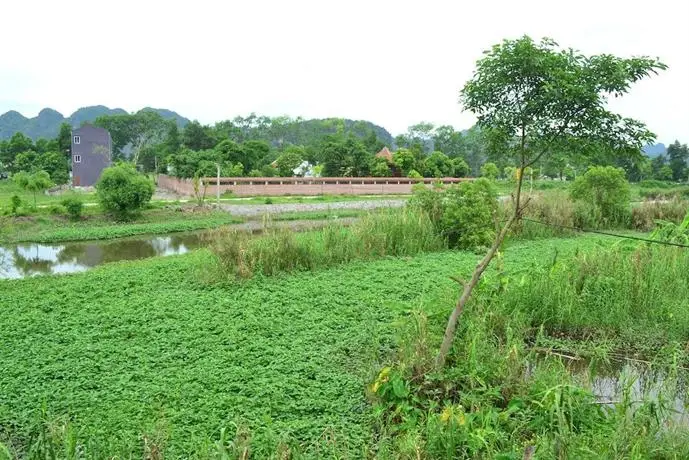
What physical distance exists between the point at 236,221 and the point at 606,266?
13.2 meters

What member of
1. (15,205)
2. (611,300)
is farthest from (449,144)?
(611,300)

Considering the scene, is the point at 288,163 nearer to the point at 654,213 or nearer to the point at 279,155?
the point at 279,155

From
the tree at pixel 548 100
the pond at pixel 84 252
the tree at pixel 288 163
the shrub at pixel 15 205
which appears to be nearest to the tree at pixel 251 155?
the tree at pixel 288 163

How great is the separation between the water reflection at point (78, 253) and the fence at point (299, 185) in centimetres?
919

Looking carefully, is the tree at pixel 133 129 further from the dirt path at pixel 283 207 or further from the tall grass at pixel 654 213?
the tall grass at pixel 654 213

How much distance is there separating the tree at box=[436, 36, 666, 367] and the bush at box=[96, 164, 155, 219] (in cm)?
1508

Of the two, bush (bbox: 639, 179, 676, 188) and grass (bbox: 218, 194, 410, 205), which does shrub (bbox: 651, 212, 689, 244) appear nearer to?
grass (bbox: 218, 194, 410, 205)

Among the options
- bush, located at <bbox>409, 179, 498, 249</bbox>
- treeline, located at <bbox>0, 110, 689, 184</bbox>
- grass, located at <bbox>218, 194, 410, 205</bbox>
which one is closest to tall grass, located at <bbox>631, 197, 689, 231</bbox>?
treeline, located at <bbox>0, 110, 689, 184</bbox>

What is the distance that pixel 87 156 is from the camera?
31797 mm

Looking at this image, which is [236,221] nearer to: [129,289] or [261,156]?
[129,289]

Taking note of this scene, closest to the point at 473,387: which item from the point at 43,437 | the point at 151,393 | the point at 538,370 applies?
the point at 538,370

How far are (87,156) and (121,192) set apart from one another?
17.4 m

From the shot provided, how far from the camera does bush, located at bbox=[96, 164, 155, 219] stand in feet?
55.5

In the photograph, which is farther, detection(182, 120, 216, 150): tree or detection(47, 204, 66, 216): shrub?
detection(182, 120, 216, 150): tree
